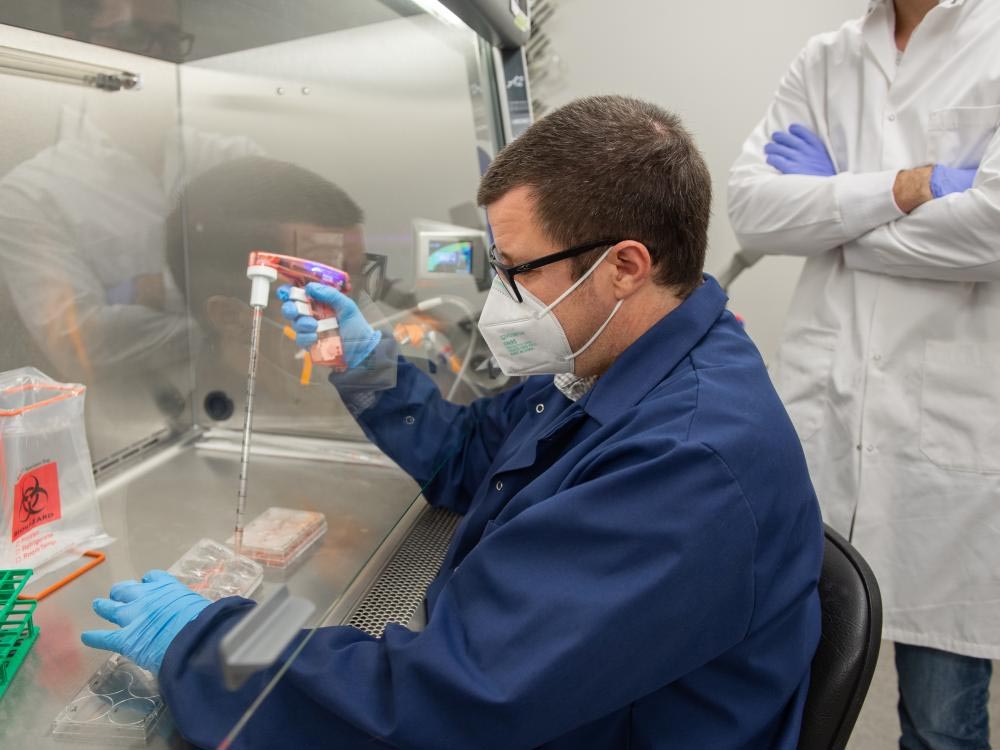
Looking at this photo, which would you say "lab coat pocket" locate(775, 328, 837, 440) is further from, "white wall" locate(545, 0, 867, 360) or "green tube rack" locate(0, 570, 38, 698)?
"green tube rack" locate(0, 570, 38, 698)

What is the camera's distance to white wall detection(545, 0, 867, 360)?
2262 mm

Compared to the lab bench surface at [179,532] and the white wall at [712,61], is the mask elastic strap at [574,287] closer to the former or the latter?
the lab bench surface at [179,532]

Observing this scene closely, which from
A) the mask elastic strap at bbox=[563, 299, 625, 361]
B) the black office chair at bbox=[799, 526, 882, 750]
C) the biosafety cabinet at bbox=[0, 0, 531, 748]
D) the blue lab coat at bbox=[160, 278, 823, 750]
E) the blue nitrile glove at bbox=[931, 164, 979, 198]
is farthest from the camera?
the blue nitrile glove at bbox=[931, 164, 979, 198]

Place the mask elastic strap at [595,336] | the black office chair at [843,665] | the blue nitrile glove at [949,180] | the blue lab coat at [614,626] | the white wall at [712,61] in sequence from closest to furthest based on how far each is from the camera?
1. the blue lab coat at [614,626]
2. the black office chair at [843,665]
3. the mask elastic strap at [595,336]
4. the blue nitrile glove at [949,180]
5. the white wall at [712,61]

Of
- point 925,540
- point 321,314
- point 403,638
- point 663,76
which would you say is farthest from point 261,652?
point 663,76

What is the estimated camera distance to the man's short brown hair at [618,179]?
855 mm

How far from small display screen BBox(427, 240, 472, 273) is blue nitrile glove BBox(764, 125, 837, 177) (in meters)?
0.69

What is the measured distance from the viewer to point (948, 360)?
1305 millimetres

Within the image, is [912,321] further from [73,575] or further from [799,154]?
[73,575]

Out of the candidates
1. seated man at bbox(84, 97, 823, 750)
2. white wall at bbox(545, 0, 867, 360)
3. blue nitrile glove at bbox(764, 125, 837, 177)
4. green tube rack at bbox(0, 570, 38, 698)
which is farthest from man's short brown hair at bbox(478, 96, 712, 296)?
white wall at bbox(545, 0, 867, 360)

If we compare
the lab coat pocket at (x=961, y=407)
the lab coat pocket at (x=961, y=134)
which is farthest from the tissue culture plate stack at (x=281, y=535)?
the lab coat pocket at (x=961, y=134)

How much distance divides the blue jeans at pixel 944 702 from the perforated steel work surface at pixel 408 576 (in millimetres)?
955

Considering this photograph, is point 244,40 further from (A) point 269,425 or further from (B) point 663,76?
(B) point 663,76

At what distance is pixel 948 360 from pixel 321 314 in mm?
1156
